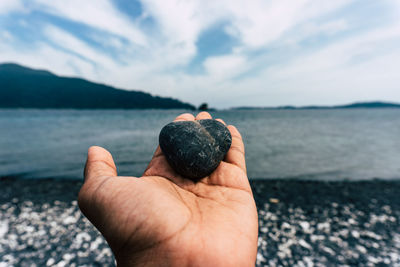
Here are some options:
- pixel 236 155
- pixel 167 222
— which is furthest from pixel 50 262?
pixel 236 155

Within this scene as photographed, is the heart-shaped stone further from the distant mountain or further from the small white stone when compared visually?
the distant mountain

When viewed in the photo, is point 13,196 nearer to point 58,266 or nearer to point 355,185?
point 58,266

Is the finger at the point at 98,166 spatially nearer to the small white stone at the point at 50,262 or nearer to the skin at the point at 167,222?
the skin at the point at 167,222

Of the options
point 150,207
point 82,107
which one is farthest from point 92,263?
point 82,107

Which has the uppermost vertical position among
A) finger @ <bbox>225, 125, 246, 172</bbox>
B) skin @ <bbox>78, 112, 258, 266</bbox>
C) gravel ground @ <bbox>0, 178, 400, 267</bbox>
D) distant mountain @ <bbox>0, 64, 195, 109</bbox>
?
distant mountain @ <bbox>0, 64, 195, 109</bbox>

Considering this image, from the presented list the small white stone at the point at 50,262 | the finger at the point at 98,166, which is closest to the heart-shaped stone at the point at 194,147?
the finger at the point at 98,166

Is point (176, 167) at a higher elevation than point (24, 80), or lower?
lower

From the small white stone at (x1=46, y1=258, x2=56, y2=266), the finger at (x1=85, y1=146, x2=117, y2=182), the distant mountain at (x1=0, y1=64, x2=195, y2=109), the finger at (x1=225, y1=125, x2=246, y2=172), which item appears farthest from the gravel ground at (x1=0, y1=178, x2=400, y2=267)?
the distant mountain at (x1=0, y1=64, x2=195, y2=109)
